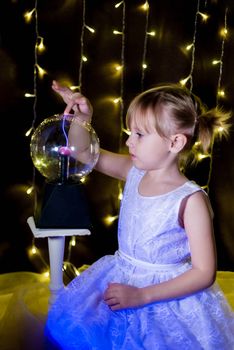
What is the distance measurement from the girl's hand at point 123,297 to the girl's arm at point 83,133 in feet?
1.33

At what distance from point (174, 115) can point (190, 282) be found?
45cm

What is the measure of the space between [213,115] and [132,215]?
375 millimetres

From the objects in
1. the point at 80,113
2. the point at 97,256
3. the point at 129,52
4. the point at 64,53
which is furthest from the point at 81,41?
the point at 97,256

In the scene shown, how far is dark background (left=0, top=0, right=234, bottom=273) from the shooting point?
186 centimetres

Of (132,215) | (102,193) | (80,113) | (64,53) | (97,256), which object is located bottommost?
(97,256)

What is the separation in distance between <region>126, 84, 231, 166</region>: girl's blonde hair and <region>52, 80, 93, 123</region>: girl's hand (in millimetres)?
171

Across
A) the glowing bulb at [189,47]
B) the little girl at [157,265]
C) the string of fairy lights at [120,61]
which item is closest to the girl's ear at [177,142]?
the little girl at [157,265]

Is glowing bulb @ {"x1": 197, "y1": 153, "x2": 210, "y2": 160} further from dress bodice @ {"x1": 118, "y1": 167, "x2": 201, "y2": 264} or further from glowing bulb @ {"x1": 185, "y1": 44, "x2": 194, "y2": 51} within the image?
dress bodice @ {"x1": 118, "y1": 167, "x2": 201, "y2": 264}

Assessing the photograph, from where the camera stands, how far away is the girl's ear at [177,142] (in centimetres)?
128

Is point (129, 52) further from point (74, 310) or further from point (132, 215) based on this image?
point (74, 310)

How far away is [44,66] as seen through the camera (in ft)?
6.18

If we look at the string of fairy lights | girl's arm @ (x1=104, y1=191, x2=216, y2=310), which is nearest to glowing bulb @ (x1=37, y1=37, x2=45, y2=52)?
the string of fairy lights

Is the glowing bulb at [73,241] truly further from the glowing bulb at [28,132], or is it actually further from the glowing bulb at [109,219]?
the glowing bulb at [28,132]

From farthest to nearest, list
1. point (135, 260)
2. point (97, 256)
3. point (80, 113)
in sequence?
1. point (97, 256)
2. point (80, 113)
3. point (135, 260)
